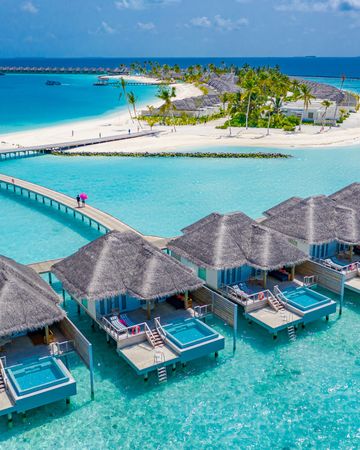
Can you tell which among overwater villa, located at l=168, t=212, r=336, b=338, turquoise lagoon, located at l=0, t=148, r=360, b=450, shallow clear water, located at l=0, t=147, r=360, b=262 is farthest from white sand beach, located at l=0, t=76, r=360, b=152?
overwater villa, located at l=168, t=212, r=336, b=338

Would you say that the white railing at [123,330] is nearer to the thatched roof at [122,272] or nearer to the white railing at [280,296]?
the thatched roof at [122,272]

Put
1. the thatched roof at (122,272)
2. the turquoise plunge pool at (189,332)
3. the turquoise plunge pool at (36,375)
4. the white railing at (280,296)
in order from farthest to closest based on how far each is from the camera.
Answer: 1. the white railing at (280,296)
2. the thatched roof at (122,272)
3. the turquoise plunge pool at (189,332)
4. the turquoise plunge pool at (36,375)

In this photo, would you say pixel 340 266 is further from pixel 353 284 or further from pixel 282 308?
pixel 282 308

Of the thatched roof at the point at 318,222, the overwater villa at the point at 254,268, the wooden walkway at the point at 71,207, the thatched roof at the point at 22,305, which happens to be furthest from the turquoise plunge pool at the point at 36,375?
the thatched roof at the point at 318,222

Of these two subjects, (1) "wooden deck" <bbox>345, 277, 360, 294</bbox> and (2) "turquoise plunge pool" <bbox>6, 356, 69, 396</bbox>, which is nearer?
(2) "turquoise plunge pool" <bbox>6, 356, 69, 396</bbox>

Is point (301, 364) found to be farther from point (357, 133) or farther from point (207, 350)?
point (357, 133)

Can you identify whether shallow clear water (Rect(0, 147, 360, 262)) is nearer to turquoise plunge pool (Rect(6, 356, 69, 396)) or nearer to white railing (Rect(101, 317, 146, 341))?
white railing (Rect(101, 317, 146, 341))

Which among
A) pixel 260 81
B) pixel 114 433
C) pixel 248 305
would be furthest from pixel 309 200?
pixel 260 81
